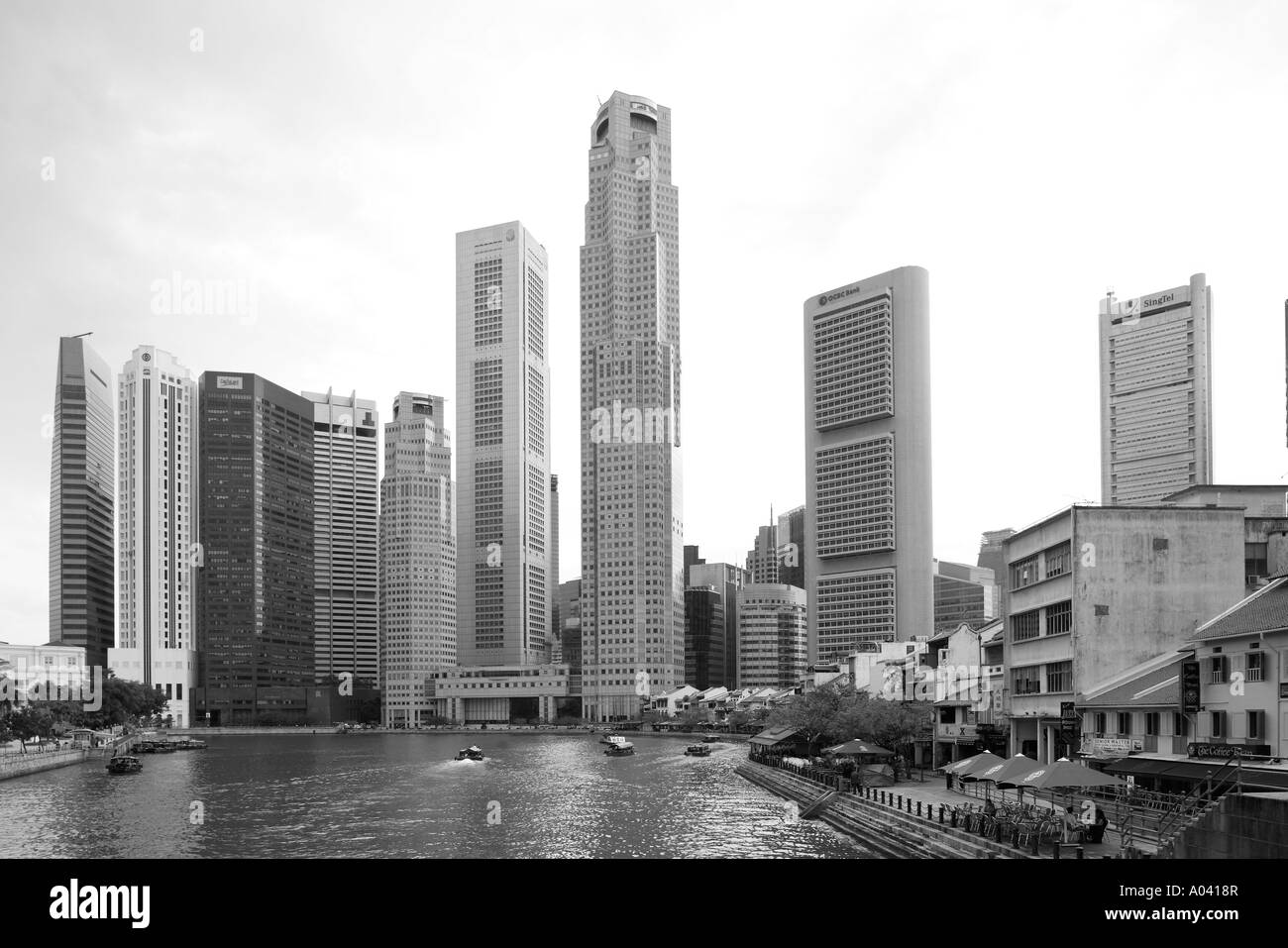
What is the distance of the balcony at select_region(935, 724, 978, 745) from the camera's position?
8550 cm

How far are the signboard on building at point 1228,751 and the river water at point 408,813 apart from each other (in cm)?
1604

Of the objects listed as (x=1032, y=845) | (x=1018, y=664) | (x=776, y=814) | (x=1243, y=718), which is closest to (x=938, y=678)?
(x=1018, y=664)

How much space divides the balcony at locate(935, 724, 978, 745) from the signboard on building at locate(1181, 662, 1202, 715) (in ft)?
106

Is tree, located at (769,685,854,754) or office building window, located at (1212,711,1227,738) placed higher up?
office building window, located at (1212,711,1227,738)

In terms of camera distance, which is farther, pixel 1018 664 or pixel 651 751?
pixel 651 751

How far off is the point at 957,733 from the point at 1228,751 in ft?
136

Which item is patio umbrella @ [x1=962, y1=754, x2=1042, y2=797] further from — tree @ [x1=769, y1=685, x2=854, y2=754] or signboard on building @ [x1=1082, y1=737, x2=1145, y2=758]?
tree @ [x1=769, y1=685, x2=854, y2=754]

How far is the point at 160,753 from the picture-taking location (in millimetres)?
178000

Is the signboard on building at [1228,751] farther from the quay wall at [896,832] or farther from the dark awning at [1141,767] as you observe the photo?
the quay wall at [896,832]

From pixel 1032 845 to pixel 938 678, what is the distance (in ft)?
203

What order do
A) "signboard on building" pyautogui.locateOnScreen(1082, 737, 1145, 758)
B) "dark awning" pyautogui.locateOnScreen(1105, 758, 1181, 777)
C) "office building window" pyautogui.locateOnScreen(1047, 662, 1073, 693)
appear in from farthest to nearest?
"office building window" pyautogui.locateOnScreen(1047, 662, 1073, 693), "signboard on building" pyautogui.locateOnScreen(1082, 737, 1145, 758), "dark awning" pyautogui.locateOnScreen(1105, 758, 1181, 777)

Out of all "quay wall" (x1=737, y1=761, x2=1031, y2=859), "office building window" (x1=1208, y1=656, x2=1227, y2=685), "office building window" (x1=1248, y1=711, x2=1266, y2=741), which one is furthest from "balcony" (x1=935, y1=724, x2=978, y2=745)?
"office building window" (x1=1248, y1=711, x2=1266, y2=741)

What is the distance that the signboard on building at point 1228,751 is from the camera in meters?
47.0
